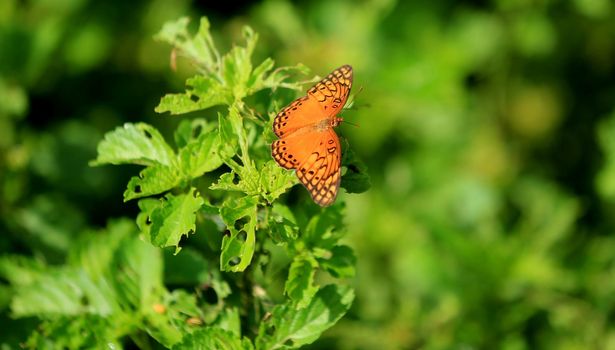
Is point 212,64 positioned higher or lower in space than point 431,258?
lower

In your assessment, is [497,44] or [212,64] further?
[497,44]

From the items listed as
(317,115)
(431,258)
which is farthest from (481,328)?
(317,115)

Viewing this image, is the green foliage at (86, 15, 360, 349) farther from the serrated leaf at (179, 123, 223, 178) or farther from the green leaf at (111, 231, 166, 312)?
the green leaf at (111, 231, 166, 312)

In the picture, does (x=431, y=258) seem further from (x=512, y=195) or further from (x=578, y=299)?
(x=512, y=195)

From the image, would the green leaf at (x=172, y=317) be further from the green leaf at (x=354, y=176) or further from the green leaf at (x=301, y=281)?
the green leaf at (x=354, y=176)

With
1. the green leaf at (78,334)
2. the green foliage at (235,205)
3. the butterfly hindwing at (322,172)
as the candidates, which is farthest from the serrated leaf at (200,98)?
the green leaf at (78,334)

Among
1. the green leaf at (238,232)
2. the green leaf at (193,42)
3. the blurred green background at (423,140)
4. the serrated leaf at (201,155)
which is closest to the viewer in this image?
the green leaf at (238,232)

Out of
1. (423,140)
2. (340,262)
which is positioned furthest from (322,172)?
(423,140)
